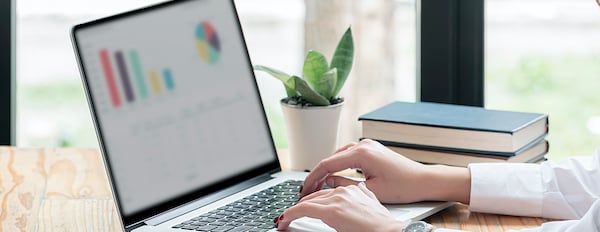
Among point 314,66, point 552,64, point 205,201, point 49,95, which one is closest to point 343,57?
point 314,66

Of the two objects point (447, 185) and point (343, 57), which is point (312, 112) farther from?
point (447, 185)

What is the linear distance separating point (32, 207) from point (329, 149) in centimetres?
52

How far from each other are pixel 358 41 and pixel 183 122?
1.09 metres

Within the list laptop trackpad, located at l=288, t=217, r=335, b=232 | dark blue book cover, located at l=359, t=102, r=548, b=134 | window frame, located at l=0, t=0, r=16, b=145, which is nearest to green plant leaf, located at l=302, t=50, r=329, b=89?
dark blue book cover, located at l=359, t=102, r=548, b=134

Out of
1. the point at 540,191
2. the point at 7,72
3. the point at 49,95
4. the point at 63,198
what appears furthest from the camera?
the point at 49,95

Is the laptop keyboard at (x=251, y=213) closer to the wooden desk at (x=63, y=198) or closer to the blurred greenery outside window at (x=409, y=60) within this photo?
the wooden desk at (x=63, y=198)

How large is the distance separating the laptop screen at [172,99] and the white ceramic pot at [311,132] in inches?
5.1

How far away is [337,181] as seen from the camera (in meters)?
1.54

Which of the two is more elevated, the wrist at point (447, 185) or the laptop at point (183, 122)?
the laptop at point (183, 122)

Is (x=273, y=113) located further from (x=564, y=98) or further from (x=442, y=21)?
(x=442, y=21)

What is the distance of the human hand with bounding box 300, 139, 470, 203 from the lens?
4.85 feet

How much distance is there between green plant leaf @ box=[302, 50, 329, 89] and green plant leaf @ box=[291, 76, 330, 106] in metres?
0.03

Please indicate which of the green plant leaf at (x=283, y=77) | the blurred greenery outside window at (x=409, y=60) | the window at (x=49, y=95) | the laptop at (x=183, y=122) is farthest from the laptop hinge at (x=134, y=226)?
the window at (x=49, y=95)

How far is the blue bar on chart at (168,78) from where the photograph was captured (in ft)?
4.78
